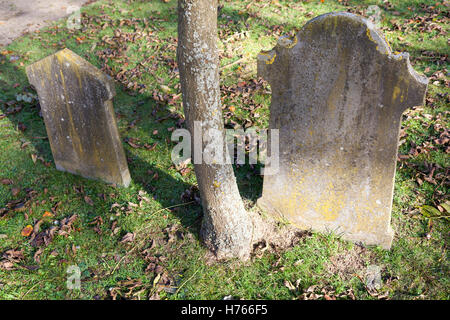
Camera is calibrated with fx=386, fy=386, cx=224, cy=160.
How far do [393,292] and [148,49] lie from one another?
21.4 ft

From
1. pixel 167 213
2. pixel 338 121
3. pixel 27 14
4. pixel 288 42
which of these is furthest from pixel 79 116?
pixel 27 14

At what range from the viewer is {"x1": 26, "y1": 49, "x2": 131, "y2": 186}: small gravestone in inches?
171

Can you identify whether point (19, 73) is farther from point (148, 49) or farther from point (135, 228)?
point (135, 228)

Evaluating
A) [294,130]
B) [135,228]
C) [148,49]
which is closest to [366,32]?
[294,130]

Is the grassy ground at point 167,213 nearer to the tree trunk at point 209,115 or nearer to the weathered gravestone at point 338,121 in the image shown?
the tree trunk at point 209,115

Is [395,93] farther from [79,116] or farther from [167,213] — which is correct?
[79,116]

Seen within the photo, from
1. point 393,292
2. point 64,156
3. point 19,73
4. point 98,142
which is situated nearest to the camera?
point 393,292

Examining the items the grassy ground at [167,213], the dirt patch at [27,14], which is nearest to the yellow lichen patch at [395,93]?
the grassy ground at [167,213]

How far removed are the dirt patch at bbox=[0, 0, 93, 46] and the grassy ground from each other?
2.14 metres

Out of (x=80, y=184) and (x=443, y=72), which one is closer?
(x=80, y=184)

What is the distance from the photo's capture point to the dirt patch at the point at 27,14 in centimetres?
943

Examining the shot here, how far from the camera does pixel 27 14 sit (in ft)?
33.6

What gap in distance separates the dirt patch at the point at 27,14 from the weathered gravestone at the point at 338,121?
793 centimetres
